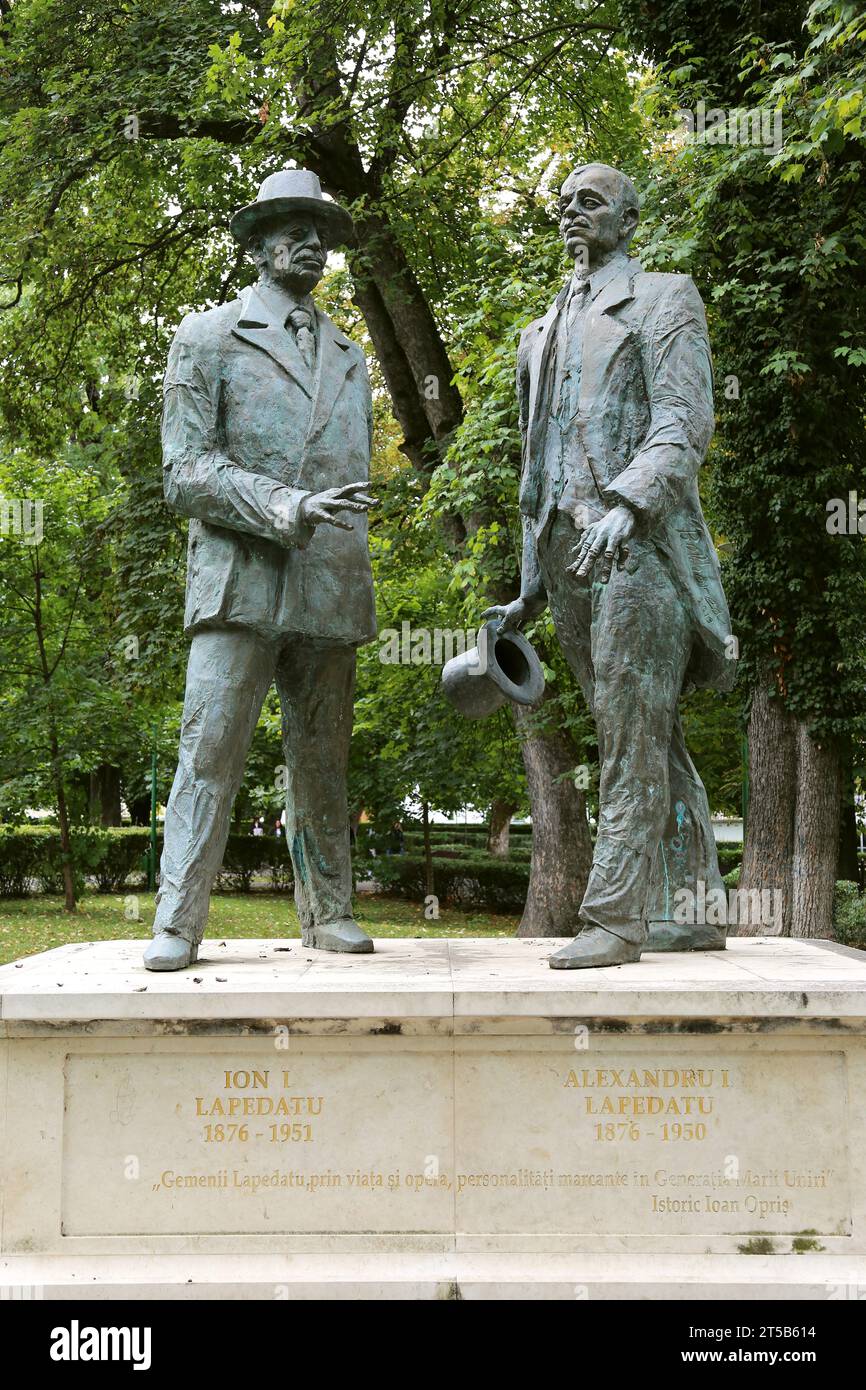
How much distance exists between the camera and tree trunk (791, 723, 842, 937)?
1030 cm

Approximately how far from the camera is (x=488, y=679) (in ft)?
16.4

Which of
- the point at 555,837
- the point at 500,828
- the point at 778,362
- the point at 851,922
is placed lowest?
the point at 851,922

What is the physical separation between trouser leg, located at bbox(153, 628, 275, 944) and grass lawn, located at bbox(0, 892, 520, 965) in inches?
337

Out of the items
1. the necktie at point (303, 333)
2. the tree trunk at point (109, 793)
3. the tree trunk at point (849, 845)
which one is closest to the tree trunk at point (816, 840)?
the tree trunk at point (849, 845)

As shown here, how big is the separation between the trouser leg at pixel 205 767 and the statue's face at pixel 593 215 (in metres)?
1.82

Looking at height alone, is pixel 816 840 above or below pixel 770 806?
below

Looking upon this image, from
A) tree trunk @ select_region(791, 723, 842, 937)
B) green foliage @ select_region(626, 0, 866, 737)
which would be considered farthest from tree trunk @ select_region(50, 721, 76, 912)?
tree trunk @ select_region(791, 723, 842, 937)

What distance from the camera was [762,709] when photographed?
11.0 m

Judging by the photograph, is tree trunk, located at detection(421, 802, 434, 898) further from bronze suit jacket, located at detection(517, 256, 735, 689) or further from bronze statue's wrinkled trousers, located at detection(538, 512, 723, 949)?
bronze statue's wrinkled trousers, located at detection(538, 512, 723, 949)

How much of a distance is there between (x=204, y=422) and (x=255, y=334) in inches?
15.4

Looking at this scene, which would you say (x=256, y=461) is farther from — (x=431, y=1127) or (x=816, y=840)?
(x=816, y=840)

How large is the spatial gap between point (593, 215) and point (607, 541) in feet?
4.40

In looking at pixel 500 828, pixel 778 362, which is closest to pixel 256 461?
pixel 778 362

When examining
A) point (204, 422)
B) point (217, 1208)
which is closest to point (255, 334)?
point (204, 422)
